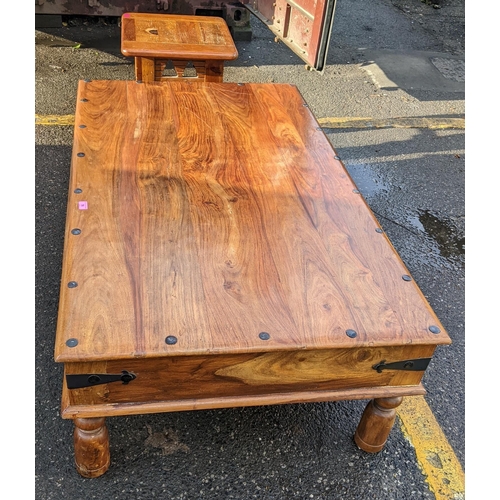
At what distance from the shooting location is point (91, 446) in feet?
5.28

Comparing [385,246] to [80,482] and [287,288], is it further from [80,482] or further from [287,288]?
[80,482]

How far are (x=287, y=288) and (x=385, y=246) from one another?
429mm

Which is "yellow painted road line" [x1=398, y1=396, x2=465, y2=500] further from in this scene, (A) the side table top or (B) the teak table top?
(A) the side table top

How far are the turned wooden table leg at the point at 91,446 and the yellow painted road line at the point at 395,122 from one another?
8.98ft

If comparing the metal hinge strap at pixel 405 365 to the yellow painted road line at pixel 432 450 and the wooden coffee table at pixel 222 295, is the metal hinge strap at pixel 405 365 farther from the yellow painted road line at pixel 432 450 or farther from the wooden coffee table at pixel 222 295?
the yellow painted road line at pixel 432 450

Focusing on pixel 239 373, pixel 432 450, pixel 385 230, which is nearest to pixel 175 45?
pixel 385 230

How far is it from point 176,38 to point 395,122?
169 cm

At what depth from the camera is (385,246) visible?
1.86 m

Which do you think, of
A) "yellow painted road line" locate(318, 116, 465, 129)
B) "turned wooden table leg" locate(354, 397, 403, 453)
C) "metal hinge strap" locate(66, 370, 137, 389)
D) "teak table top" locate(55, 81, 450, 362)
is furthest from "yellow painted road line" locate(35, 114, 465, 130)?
"metal hinge strap" locate(66, 370, 137, 389)

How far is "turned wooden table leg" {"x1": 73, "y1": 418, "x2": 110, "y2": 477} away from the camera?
1559 millimetres

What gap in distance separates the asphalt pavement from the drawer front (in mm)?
365

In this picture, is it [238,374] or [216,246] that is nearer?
[238,374]

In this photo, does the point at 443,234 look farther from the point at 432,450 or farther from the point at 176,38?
the point at 176,38

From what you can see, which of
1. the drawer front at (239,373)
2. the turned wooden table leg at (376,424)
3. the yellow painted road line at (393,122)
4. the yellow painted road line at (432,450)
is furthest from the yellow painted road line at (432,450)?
the yellow painted road line at (393,122)
